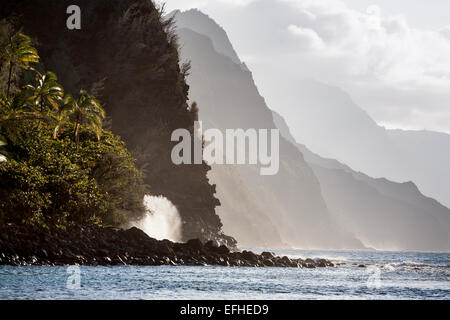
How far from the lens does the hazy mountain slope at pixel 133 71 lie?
68188mm

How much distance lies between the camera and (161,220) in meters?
84.3

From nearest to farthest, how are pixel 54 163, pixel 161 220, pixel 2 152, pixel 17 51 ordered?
pixel 2 152, pixel 54 163, pixel 17 51, pixel 161 220

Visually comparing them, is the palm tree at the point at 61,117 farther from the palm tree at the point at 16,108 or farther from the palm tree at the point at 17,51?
the palm tree at the point at 17,51

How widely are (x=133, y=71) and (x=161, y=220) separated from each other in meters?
19.7

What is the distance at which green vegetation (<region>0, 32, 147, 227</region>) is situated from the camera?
4106cm

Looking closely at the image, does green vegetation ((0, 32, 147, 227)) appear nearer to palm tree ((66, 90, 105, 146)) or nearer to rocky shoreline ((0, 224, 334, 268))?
palm tree ((66, 90, 105, 146))

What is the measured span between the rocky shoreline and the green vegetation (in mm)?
1932

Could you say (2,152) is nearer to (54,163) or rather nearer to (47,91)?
(54,163)

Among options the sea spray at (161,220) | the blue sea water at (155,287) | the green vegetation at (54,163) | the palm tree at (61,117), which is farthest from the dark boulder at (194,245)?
the sea spray at (161,220)

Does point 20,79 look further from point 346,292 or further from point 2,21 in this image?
point 346,292

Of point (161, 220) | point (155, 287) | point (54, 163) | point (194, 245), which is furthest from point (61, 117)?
point (161, 220)

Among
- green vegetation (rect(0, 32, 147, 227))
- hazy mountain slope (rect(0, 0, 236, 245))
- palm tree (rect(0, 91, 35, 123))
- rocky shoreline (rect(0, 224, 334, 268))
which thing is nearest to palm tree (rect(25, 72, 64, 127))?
green vegetation (rect(0, 32, 147, 227))

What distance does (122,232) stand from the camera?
4734 centimetres
